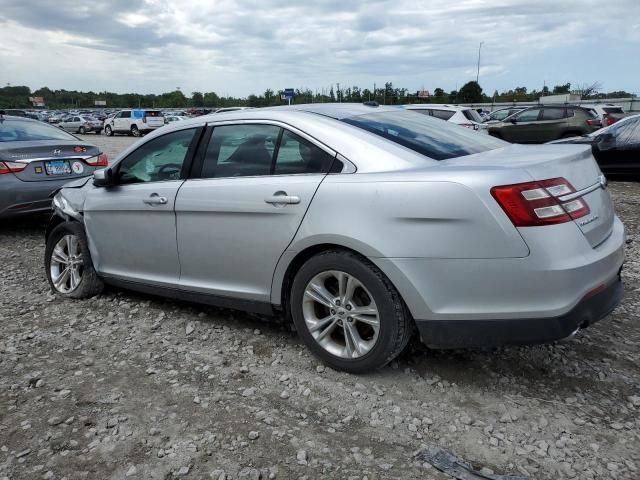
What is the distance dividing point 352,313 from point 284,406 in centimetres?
61

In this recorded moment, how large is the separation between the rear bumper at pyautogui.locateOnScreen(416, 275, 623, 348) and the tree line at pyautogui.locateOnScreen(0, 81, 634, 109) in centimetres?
2785

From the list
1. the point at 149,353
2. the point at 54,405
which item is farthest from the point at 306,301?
the point at 54,405

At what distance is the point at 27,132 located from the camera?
7.24m

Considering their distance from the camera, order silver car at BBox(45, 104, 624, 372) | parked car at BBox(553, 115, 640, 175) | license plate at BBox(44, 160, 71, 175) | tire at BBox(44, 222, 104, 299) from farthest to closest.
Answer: parked car at BBox(553, 115, 640, 175)
license plate at BBox(44, 160, 71, 175)
tire at BBox(44, 222, 104, 299)
silver car at BBox(45, 104, 624, 372)

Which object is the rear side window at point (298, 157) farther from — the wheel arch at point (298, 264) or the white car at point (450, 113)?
the white car at point (450, 113)

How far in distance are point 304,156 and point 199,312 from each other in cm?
170

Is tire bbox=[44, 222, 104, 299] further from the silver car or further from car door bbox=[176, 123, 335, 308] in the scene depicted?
car door bbox=[176, 123, 335, 308]

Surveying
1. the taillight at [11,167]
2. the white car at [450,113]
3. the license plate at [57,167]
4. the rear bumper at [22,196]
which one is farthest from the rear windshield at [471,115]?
the taillight at [11,167]

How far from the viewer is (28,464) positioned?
2502mm

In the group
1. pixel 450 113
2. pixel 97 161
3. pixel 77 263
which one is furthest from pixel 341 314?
pixel 450 113

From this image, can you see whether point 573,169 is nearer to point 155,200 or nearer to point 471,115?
point 155,200

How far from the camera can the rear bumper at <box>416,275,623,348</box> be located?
2617mm

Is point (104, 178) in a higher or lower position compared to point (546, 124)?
higher

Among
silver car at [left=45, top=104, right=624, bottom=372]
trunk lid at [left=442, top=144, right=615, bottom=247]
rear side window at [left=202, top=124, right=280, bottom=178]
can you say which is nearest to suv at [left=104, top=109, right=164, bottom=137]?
silver car at [left=45, top=104, right=624, bottom=372]
